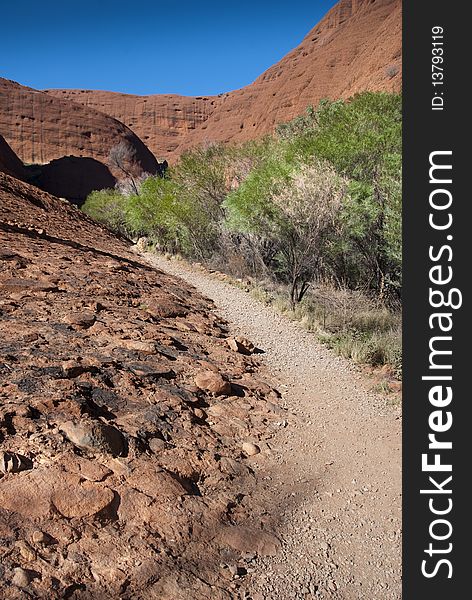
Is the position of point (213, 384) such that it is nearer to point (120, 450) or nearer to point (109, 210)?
point (120, 450)

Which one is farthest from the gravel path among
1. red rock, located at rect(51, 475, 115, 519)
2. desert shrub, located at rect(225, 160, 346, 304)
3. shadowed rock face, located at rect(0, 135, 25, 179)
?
shadowed rock face, located at rect(0, 135, 25, 179)

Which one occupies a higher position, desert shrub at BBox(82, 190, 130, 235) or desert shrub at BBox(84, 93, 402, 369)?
desert shrub at BBox(82, 190, 130, 235)

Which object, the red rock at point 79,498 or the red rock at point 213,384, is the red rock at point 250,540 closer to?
the red rock at point 79,498

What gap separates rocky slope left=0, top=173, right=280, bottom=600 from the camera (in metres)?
3.09

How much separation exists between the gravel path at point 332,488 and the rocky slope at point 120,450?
24 centimetres

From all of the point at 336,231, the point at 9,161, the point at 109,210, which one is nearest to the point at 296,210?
the point at 336,231

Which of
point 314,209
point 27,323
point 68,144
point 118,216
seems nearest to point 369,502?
point 27,323

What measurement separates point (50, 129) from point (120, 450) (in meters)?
69.9

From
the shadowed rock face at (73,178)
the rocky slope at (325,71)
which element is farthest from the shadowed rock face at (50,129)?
the rocky slope at (325,71)

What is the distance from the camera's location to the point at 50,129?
65250 millimetres

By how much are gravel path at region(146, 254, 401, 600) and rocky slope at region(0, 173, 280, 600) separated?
0.79 feet

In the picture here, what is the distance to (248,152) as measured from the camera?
62.7ft

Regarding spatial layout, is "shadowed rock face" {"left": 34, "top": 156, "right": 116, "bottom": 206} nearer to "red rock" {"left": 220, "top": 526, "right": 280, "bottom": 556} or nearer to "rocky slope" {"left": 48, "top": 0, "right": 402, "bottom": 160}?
"rocky slope" {"left": 48, "top": 0, "right": 402, "bottom": 160}

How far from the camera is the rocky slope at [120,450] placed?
10.1 ft
